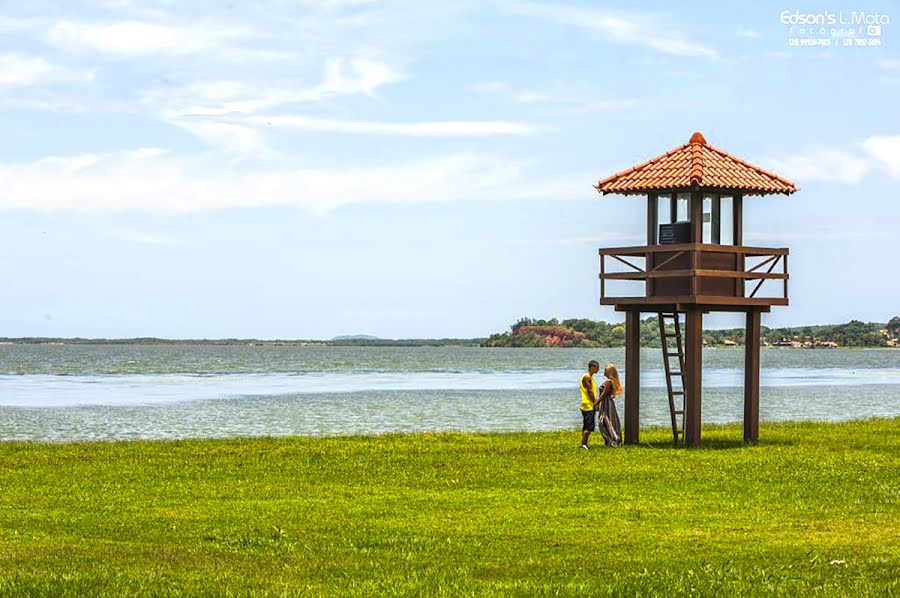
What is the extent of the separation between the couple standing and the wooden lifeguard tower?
669mm

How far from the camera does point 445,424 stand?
48156 mm

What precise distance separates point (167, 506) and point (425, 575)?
7.09 m

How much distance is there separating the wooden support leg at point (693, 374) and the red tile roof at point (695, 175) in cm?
284

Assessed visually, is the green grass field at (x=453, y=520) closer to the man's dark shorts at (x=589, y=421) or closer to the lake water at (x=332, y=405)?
the man's dark shorts at (x=589, y=421)

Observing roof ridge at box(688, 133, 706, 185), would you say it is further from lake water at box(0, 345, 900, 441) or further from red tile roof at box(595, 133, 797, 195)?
lake water at box(0, 345, 900, 441)

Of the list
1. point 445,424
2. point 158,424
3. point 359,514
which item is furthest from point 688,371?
point 158,424

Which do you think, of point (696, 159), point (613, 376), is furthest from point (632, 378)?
point (696, 159)

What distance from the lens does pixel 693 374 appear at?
29.2 m

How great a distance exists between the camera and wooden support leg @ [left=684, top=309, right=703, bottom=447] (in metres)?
28.7

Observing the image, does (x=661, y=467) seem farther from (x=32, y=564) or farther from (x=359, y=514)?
(x=32, y=564)

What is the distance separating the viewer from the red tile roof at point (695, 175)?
1128 inches

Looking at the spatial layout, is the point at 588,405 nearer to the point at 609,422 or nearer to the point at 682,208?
the point at 609,422

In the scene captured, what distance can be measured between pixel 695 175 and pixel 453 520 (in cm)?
1288

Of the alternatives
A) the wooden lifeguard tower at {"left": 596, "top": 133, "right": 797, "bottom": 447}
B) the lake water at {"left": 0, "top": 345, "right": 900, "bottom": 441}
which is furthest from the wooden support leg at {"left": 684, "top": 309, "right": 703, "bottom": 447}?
the lake water at {"left": 0, "top": 345, "right": 900, "bottom": 441}
